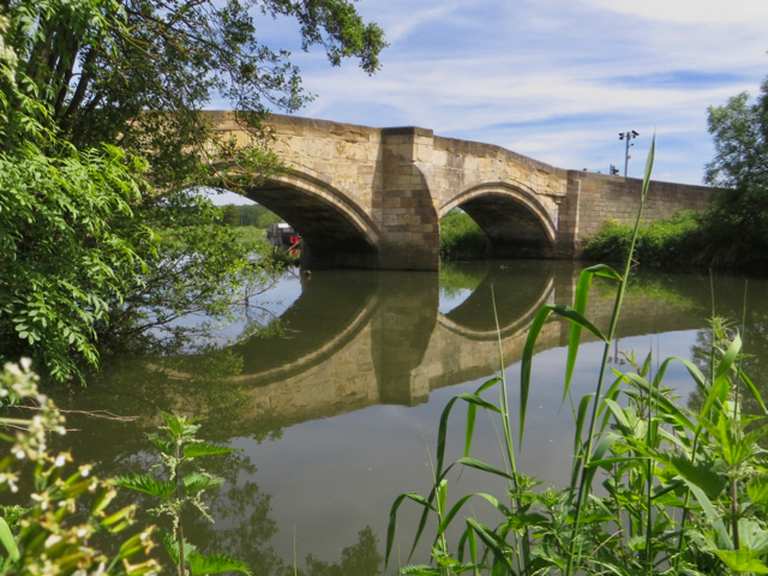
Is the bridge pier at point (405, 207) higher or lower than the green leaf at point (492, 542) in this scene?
higher

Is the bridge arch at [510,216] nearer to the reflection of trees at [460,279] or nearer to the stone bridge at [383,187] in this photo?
the stone bridge at [383,187]

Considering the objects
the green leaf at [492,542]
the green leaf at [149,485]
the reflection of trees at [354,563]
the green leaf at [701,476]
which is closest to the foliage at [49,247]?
the reflection of trees at [354,563]

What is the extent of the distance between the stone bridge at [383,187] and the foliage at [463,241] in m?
3.89

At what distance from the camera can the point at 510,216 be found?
59.6 ft

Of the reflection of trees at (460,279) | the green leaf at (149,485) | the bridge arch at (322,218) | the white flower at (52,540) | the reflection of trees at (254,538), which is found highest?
the bridge arch at (322,218)

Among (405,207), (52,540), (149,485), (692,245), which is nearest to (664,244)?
(692,245)

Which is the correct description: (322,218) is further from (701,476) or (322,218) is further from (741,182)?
(701,476)

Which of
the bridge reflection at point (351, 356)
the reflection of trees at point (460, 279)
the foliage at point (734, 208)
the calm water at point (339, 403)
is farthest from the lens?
the foliage at point (734, 208)

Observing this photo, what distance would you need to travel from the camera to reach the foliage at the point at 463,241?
21438 mm

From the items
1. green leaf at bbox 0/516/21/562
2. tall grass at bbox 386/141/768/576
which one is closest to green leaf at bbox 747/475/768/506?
tall grass at bbox 386/141/768/576

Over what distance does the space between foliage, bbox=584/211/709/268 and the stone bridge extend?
1.92 metres

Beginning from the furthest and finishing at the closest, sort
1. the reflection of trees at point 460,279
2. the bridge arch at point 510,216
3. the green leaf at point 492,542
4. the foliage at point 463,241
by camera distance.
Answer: the foliage at point 463,241
the bridge arch at point 510,216
the reflection of trees at point 460,279
the green leaf at point 492,542

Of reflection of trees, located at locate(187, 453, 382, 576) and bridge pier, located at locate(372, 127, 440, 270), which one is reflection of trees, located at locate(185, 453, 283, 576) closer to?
reflection of trees, located at locate(187, 453, 382, 576)

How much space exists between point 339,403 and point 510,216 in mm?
14966
